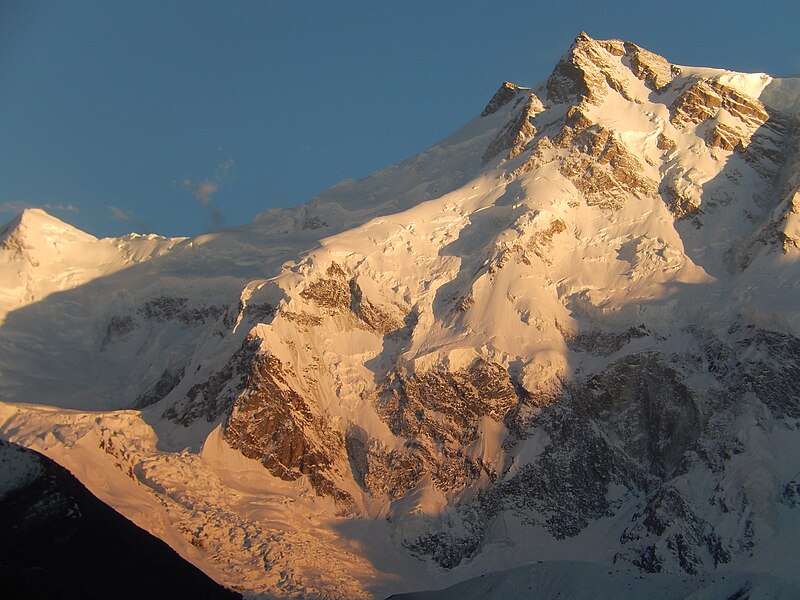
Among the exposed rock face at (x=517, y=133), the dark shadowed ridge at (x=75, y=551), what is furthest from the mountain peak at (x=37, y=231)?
the dark shadowed ridge at (x=75, y=551)

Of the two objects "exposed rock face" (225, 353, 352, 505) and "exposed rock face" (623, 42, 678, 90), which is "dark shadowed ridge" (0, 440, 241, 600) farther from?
"exposed rock face" (623, 42, 678, 90)

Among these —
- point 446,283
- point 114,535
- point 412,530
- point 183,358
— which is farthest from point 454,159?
point 114,535

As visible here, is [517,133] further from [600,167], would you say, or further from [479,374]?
[479,374]

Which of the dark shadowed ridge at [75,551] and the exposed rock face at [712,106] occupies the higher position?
the exposed rock face at [712,106]

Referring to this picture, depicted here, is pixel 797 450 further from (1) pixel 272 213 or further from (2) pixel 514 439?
(1) pixel 272 213

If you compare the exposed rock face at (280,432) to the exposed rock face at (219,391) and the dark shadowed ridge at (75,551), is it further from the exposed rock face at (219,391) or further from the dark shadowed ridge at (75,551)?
the dark shadowed ridge at (75,551)

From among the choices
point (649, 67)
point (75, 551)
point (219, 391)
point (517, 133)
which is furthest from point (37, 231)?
point (75, 551)

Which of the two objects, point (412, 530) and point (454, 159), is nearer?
point (412, 530)

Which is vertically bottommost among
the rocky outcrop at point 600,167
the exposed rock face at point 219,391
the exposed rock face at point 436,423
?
the exposed rock face at point 436,423
